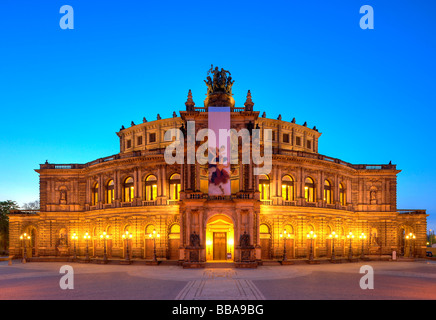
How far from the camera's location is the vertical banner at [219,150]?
4844cm

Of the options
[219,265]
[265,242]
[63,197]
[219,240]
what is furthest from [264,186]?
[63,197]

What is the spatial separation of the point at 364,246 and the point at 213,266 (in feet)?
101

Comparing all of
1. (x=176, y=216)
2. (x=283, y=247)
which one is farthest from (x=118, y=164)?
(x=283, y=247)

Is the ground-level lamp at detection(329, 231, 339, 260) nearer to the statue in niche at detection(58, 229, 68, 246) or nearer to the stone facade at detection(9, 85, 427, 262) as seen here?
the stone facade at detection(9, 85, 427, 262)

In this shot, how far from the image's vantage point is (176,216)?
181 ft

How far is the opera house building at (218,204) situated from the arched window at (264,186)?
15 cm

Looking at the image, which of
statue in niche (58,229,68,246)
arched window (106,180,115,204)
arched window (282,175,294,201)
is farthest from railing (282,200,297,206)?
statue in niche (58,229,68,246)

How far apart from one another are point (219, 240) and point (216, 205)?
7245 mm

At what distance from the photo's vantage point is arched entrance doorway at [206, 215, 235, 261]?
5241 cm

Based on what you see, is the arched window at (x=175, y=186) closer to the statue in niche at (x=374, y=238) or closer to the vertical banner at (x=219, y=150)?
the vertical banner at (x=219, y=150)

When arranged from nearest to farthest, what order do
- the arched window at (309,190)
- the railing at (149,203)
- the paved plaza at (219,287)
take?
the paved plaza at (219,287) < the railing at (149,203) < the arched window at (309,190)

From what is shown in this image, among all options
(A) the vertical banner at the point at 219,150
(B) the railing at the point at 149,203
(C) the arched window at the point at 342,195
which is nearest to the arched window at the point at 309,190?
(C) the arched window at the point at 342,195

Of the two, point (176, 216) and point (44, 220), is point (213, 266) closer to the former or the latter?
point (176, 216)

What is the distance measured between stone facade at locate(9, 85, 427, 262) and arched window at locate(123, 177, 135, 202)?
0.58ft
